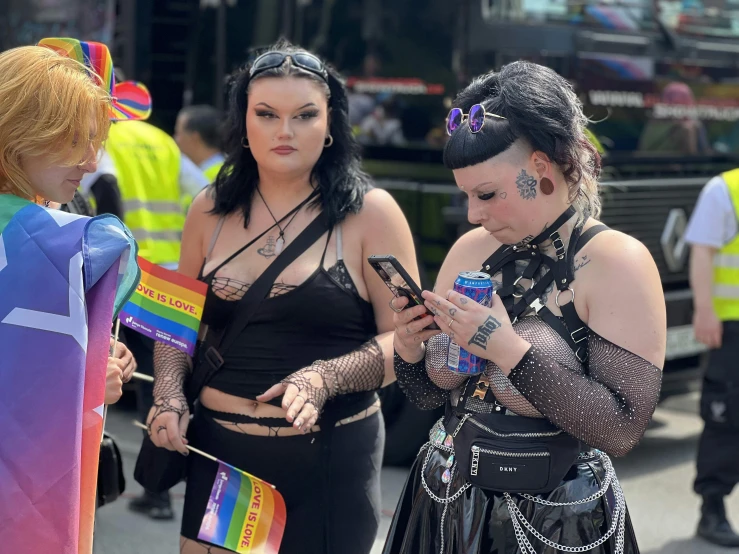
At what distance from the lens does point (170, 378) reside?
2.97m

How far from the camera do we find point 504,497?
7.47 ft

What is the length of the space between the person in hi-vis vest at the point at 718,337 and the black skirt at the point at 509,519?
2.77 m

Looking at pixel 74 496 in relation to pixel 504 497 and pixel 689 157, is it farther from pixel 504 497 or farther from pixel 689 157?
pixel 689 157

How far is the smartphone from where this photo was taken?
2.28 meters

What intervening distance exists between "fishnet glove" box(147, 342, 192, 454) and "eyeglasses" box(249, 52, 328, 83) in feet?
2.75

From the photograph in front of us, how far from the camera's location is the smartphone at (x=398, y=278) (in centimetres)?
228

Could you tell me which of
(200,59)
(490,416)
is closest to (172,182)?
(200,59)

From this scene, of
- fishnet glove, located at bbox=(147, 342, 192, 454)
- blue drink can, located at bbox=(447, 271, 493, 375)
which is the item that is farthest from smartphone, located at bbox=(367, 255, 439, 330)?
fishnet glove, located at bbox=(147, 342, 192, 454)

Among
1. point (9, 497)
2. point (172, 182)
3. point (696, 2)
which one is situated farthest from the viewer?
point (696, 2)

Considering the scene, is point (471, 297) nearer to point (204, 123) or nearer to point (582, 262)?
point (582, 262)

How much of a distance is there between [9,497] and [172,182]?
3.79 meters

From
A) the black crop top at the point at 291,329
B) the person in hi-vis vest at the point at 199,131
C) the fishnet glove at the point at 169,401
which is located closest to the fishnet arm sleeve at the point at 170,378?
the fishnet glove at the point at 169,401

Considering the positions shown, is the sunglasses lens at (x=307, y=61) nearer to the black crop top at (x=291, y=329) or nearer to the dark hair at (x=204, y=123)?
the black crop top at (x=291, y=329)

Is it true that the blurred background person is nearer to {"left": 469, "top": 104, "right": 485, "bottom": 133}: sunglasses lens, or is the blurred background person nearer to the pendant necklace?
the pendant necklace
